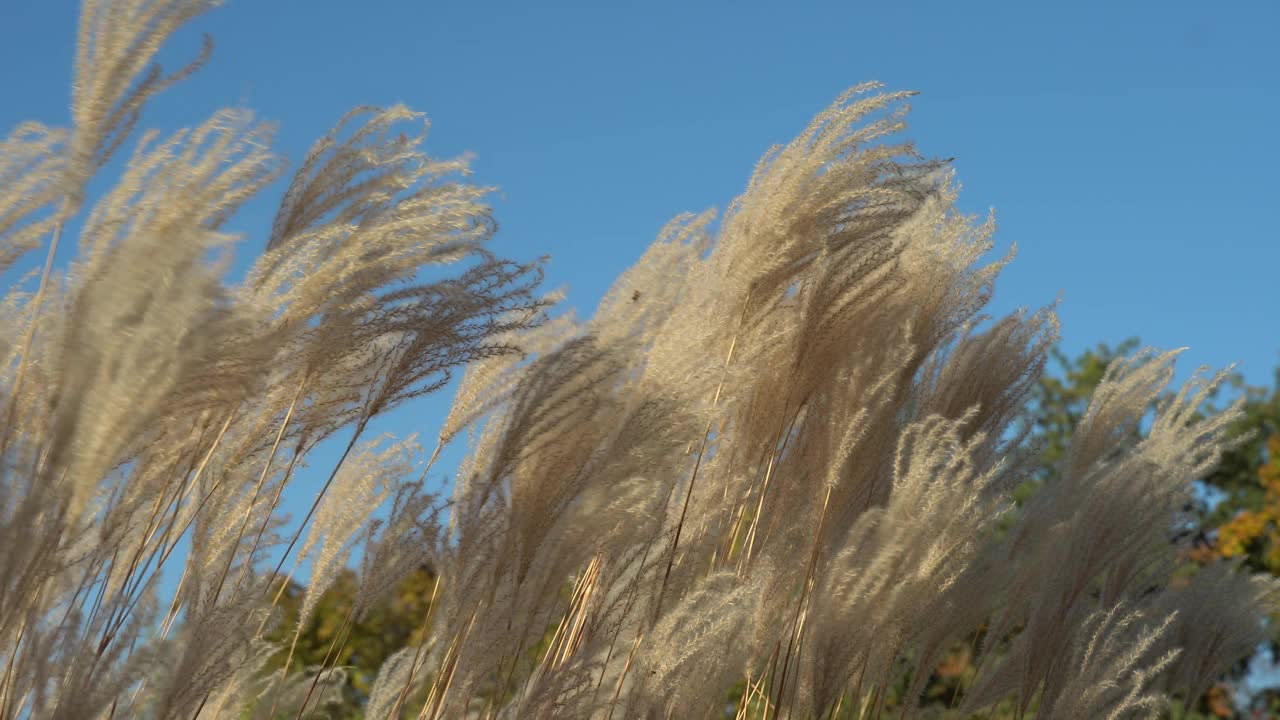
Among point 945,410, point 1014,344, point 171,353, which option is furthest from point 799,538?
point 171,353

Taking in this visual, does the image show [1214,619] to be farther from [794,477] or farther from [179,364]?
[179,364]

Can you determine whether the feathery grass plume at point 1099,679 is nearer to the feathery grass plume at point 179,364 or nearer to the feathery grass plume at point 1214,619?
the feathery grass plume at point 1214,619

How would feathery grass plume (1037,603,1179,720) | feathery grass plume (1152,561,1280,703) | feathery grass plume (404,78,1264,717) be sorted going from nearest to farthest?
feathery grass plume (404,78,1264,717) → feathery grass plume (1037,603,1179,720) → feathery grass plume (1152,561,1280,703)

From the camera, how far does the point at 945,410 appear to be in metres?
3.46

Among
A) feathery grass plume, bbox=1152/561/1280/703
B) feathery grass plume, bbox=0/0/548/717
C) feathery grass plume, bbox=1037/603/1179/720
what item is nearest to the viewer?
feathery grass plume, bbox=0/0/548/717

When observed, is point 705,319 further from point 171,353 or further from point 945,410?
point 171,353

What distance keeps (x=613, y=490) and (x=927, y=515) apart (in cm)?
75

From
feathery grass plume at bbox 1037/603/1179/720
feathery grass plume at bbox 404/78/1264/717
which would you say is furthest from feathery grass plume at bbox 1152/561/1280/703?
feathery grass plume at bbox 1037/603/1179/720

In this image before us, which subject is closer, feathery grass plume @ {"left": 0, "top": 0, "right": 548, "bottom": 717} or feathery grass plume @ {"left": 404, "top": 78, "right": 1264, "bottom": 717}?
feathery grass plume @ {"left": 0, "top": 0, "right": 548, "bottom": 717}

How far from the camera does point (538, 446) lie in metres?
2.11

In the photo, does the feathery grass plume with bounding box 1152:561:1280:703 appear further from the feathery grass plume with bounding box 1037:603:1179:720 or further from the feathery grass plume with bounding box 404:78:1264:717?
the feathery grass plume with bounding box 1037:603:1179:720

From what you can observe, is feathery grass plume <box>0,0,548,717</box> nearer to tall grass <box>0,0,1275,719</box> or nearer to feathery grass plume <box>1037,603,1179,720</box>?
tall grass <box>0,0,1275,719</box>

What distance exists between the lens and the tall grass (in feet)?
5.35

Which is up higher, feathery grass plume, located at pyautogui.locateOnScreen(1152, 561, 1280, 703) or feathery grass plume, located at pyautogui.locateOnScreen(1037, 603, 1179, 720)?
feathery grass plume, located at pyautogui.locateOnScreen(1152, 561, 1280, 703)
